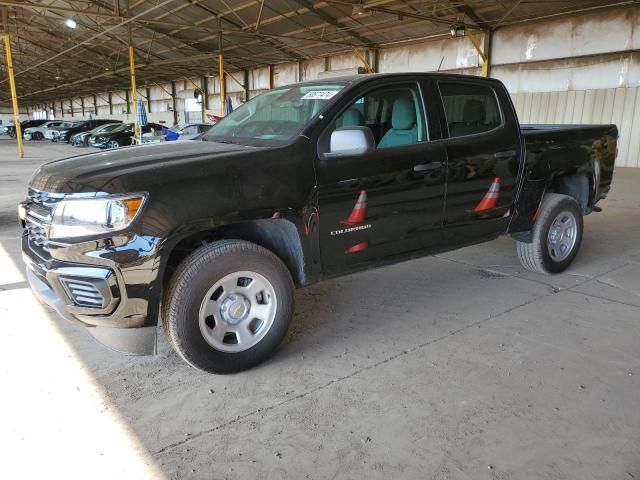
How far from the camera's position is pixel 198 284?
2693mm

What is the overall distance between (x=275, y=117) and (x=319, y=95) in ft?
1.18

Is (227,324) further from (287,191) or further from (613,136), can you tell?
(613,136)

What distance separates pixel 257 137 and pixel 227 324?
4.20 feet

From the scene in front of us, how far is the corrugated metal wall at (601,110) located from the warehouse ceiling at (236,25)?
2339 millimetres

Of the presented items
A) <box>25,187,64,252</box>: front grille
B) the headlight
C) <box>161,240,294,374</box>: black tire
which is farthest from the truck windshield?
<box>25,187,64,252</box>: front grille

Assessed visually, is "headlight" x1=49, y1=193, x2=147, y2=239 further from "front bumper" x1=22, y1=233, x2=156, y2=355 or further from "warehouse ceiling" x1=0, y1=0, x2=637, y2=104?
"warehouse ceiling" x1=0, y1=0, x2=637, y2=104

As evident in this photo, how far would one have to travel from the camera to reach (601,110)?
14.2m

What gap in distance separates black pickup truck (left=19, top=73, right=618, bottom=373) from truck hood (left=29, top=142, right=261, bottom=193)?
0.01 m

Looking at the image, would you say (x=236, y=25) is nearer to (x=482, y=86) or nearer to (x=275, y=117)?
(x=482, y=86)

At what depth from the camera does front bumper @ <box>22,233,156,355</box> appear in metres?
2.52

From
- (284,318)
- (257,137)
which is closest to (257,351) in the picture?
(284,318)

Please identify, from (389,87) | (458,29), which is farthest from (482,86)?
(458,29)

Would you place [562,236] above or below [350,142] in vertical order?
below

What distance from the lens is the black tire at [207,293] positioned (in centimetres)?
269
